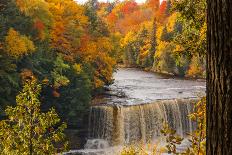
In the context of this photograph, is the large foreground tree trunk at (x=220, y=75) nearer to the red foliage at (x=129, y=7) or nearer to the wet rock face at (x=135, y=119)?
the wet rock face at (x=135, y=119)

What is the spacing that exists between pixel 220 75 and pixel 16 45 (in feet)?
72.7

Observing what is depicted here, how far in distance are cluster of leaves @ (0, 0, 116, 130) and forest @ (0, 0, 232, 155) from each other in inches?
2.1

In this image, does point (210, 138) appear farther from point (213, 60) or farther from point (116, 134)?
point (116, 134)

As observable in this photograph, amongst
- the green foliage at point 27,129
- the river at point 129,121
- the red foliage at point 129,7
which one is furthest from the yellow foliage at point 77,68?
the red foliage at point 129,7

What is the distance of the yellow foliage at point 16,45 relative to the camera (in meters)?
23.9

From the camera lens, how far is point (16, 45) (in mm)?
23969

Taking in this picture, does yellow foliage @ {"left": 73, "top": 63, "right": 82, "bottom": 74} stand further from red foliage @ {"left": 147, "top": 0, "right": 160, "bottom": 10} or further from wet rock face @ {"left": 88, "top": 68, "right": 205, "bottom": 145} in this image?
red foliage @ {"left": 147, "top": 0, "right": 160, "bottom": 10}

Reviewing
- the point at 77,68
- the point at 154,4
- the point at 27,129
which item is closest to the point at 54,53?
the point at 77,68

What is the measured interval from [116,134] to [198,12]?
20247 millimetres

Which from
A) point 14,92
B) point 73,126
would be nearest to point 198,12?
point 14,92

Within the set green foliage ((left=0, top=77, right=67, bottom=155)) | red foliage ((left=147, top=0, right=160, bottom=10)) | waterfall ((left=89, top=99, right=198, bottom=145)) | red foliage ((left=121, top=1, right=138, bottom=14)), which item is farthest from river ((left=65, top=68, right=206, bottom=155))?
red foliage ((left=121, top=1, right=138, bottom=14))

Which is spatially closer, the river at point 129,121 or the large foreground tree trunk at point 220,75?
the large foreground tree trunk at point 220,75

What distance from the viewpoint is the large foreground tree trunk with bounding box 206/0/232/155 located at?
2.74 meters

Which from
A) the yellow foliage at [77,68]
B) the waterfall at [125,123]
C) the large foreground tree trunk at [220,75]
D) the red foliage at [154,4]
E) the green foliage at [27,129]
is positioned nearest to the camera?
the large foreground tree trunk at [220,75]
